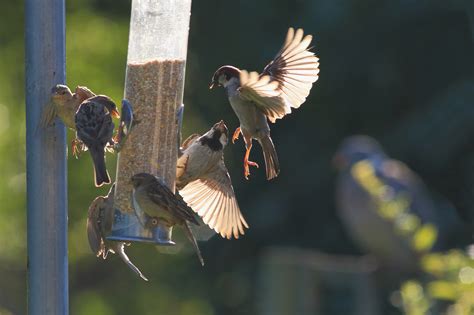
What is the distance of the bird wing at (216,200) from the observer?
4.34 m

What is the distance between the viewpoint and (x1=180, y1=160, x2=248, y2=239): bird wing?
14.2 feet

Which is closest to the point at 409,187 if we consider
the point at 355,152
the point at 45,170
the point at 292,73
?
the point at 355,152

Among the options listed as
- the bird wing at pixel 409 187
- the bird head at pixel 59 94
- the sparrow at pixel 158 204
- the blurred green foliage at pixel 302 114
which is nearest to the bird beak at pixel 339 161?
the bird wing at pixel 409 187

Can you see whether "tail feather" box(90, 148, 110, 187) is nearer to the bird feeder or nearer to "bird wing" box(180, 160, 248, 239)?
the bird feeder

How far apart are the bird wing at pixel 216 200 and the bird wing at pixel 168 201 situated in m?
0.35

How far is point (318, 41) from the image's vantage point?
37.1 ft

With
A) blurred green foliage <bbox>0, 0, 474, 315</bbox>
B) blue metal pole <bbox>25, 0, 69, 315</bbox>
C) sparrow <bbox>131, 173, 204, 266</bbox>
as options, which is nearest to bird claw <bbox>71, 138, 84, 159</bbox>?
sparrow <bbox>131, 173, 204, 266</bbox>

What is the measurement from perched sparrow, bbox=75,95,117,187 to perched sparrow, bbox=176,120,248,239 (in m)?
0.44

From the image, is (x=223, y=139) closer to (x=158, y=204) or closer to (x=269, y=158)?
(x=269, y=158)

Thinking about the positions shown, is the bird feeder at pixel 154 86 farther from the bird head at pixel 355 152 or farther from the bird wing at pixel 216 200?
the bird head at pixel 355 152

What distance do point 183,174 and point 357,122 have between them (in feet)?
Answer: 25.9

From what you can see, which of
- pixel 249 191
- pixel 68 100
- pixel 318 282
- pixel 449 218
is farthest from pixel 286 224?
pixel 68 100

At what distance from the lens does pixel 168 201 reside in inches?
154

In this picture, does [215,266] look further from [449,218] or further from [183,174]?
[183,174]
